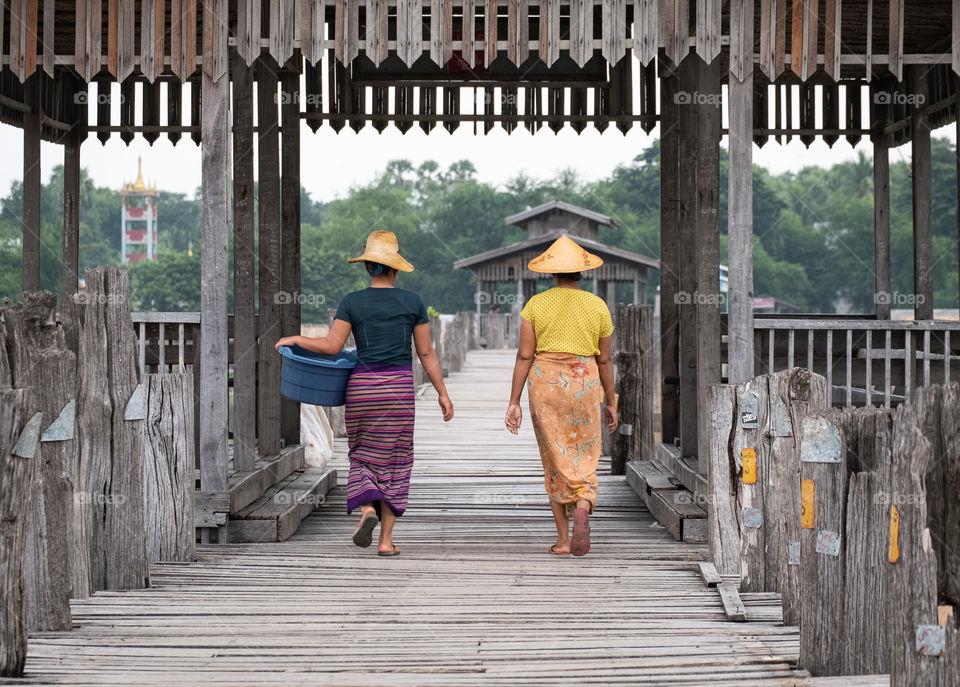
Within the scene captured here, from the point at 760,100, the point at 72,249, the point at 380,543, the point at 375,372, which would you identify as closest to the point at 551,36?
the point at 375,372

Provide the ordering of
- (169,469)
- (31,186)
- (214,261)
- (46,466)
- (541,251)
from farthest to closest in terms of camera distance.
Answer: (541,251) < (31,186) < (214,261) < (169,469) < (46,466)

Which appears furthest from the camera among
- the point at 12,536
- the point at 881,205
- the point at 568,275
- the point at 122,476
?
the point at 881,205

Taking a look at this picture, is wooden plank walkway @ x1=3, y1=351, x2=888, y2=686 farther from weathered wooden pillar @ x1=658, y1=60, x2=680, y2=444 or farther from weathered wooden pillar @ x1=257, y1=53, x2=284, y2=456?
weathered wooden pillar @ x1=658, y1=60, x2=680, y2=444

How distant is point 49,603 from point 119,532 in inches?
36.5

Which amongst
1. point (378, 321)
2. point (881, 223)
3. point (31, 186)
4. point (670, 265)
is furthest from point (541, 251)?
point (378, 321)

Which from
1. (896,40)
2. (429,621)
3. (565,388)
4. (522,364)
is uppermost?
(896,40)

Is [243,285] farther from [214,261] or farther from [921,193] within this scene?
[921,193]

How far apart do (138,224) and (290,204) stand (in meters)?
85.6

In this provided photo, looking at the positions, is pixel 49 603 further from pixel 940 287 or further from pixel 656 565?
pixel 940 287

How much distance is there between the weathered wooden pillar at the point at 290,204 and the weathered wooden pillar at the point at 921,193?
6306 millimetres

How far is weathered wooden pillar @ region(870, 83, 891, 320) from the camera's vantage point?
13078 millimetres

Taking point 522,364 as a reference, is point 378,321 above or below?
above

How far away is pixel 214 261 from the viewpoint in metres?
7.58

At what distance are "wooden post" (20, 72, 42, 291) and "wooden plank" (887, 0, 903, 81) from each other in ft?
26.2
